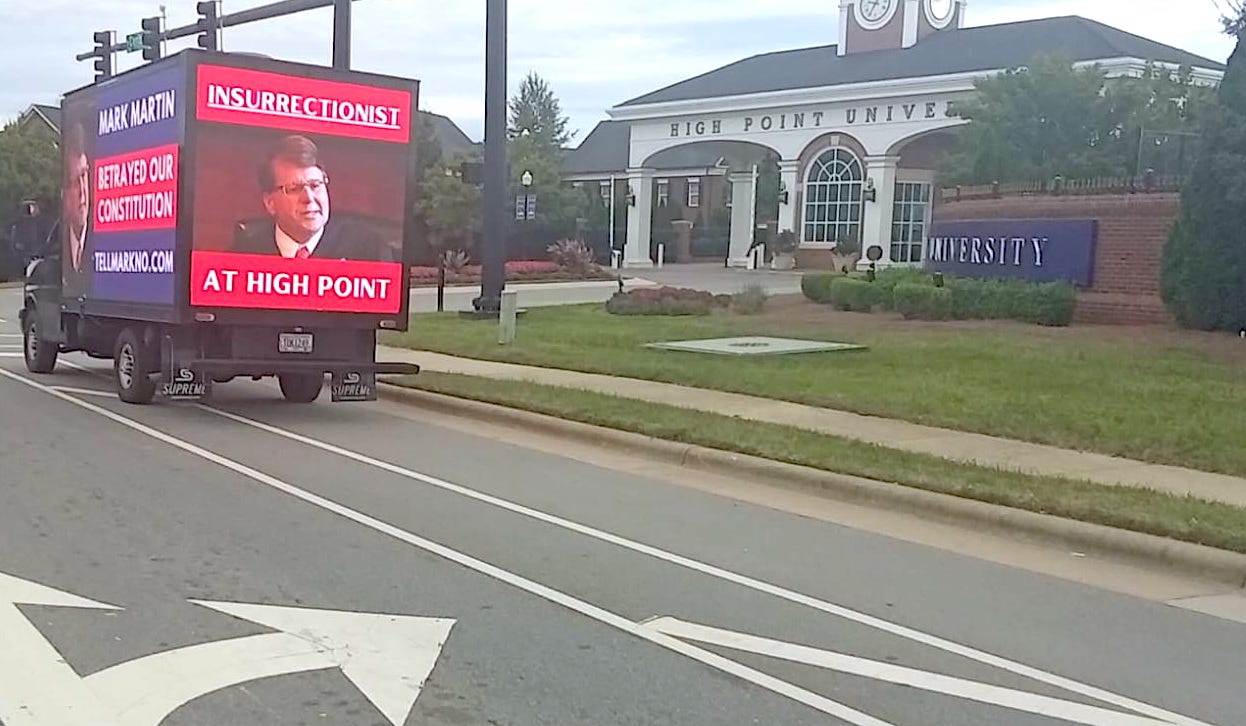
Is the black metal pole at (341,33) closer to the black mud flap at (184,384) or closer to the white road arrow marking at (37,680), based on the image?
the black mud flap at (184,384)

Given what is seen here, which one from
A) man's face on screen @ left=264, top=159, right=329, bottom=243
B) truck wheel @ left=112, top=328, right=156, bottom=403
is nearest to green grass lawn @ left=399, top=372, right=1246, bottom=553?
man's face on screen @ left=264, top=159, right=329, bottom=243

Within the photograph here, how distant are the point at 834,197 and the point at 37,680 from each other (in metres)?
50.7

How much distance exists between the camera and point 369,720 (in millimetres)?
5301

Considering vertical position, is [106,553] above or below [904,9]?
below

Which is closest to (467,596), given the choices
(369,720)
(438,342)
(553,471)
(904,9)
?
(369,720)

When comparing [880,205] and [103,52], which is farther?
[880,205]

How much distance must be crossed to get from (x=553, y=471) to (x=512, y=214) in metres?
39.6

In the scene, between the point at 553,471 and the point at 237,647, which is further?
the point at 553,471

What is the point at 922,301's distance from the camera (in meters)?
24.7

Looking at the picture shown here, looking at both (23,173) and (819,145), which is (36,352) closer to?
(23,173)

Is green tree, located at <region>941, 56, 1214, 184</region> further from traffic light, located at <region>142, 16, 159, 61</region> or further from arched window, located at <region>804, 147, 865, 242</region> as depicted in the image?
traffic light, located at <region>142, 16, 159, 61</region>

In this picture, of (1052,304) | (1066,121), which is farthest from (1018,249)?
(1066,121)

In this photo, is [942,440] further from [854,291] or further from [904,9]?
[904,9]

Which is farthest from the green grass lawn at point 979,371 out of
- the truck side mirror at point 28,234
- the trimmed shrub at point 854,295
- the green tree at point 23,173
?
the green tree at point 23,173
